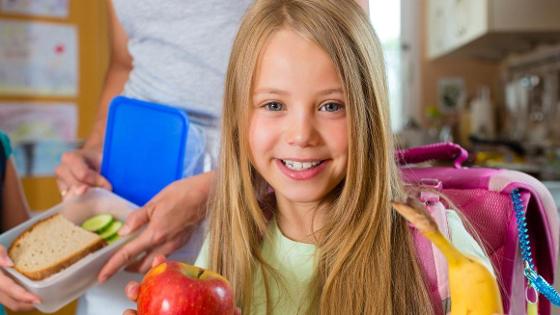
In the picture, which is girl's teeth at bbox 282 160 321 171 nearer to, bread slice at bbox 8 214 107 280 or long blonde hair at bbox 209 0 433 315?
long blonde hair at bbox 209 0 433 315

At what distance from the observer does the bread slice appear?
0.95m

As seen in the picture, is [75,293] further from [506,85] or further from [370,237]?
[506,85]

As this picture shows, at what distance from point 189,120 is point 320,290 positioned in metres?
0.39

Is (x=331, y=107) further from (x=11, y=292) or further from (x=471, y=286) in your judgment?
(x=11, y=292)

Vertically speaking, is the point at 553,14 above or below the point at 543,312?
above

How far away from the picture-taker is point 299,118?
81cm

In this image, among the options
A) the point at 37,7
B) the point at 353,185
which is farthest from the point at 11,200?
the point at 37,7

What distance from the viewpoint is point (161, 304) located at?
697 millimetres

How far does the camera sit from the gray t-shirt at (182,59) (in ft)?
3.55

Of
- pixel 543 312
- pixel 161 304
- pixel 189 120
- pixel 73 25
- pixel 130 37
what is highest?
pixel 73 25

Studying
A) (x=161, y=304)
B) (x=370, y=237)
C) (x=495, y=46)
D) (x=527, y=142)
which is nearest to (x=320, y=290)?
(x=370, y=237)

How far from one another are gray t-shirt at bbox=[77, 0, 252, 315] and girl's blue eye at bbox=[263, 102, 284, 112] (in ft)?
0.84

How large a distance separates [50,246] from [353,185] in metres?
→ 0.47

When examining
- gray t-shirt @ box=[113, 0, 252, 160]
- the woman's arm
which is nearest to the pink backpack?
gray t-shirt @ box=[113, 0, 252, 160]
